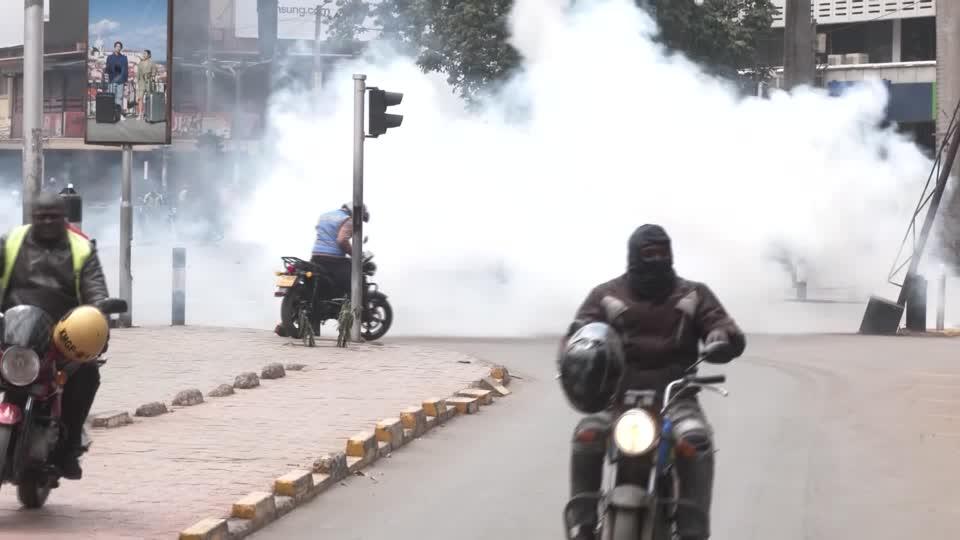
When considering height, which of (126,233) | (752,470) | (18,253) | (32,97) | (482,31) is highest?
(482,31)

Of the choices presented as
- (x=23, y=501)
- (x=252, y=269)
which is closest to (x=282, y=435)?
(x=23, y=501)

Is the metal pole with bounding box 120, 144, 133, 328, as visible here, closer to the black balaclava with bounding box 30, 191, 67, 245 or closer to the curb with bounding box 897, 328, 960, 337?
the curb with bounding box 897, 328, 960, 337

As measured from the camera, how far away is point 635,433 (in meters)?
5.99

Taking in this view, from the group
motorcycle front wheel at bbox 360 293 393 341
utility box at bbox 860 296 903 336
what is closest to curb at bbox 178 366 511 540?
motorcycle front wheel at bbox 360 293 393 341

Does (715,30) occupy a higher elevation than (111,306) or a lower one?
higher

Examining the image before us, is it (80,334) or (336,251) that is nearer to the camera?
(80,334)

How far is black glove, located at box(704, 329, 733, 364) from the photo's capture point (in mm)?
6320

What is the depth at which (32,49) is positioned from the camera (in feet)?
44.9

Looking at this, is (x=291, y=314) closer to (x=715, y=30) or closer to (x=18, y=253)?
(x=18, y=253)

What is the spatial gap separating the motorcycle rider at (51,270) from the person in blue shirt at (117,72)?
12.1 m

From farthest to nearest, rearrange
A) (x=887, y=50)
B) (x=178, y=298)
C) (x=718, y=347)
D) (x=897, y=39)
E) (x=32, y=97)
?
(x=887, y=50)
(x=897, y=39)
(x=178, y=298)
(x=32, y=97)
(x=718, y=347)

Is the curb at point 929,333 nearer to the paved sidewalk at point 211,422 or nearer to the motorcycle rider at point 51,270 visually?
the paved sidewalk at point 211,422

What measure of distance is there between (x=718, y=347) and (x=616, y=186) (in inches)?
893

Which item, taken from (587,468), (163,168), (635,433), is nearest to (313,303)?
(587,468)
